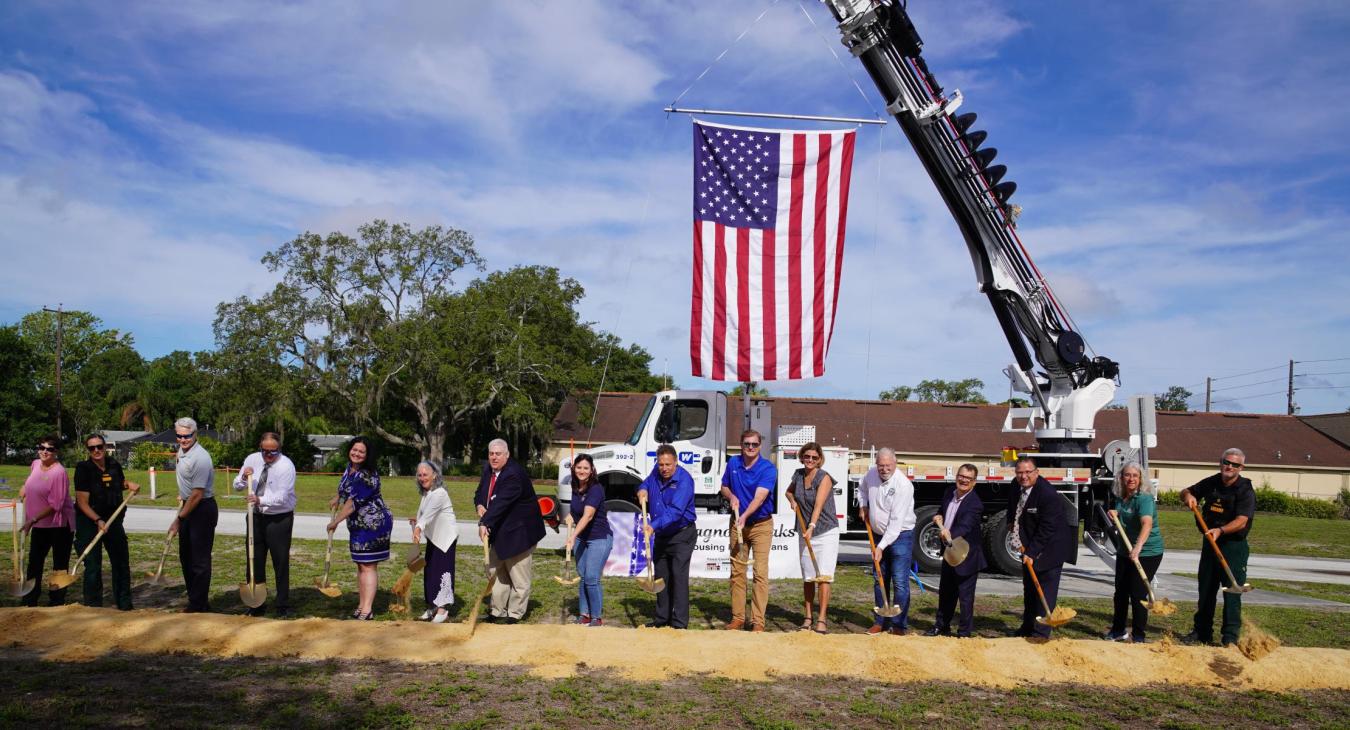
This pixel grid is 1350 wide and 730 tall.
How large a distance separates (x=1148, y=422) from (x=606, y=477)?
708cm

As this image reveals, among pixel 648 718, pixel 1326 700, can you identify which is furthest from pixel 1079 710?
pixel 648 718

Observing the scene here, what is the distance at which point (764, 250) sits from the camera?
11.5 m

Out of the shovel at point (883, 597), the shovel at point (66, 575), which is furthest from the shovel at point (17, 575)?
the shovel at point (883, 597)

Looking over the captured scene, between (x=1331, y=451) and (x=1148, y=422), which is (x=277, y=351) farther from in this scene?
(x=1331, y=451)

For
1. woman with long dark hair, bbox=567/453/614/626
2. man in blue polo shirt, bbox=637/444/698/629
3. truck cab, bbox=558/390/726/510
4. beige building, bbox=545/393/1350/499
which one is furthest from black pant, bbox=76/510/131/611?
beige building, bbox=545/393/1350/499

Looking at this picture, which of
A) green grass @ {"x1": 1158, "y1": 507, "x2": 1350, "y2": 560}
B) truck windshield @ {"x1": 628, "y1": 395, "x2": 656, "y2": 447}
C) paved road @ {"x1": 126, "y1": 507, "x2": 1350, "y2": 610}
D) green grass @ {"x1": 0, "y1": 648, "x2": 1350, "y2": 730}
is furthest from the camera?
green grass @ {"x1": 1158, "y1": 507, "x2": 1350, "y2": 560}

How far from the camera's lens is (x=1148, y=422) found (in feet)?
38.1

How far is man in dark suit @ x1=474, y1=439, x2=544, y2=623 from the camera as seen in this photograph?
7980 mm

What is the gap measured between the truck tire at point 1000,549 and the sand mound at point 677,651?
16.9 feet

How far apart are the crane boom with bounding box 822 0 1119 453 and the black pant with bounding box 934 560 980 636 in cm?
614

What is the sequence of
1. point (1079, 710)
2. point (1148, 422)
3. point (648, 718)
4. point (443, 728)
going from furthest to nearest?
point (1148, 422)
point (1079, 710)
point (648, 718)
point (443, 728)

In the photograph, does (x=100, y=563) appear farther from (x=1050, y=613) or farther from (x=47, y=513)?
(x=1050, y=613)

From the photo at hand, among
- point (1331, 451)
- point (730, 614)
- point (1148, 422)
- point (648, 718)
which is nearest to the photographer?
point (648, 718)

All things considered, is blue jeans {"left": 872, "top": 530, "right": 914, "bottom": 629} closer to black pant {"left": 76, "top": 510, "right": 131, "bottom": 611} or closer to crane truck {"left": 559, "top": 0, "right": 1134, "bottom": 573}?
crane truck {"left": 559, "top": 0, "right": 1134, "bottom": 573}
